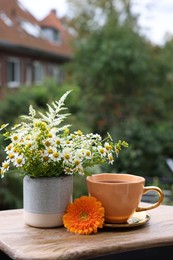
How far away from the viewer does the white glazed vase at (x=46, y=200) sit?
1405 mm

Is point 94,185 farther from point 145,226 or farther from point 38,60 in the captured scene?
point 38,60

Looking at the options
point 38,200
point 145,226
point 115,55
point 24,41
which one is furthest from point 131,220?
point 24,41

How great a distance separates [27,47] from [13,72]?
1.01m

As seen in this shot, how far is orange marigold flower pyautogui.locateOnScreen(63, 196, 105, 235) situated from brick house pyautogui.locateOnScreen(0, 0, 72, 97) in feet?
35.9

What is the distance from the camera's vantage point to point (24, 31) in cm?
1480

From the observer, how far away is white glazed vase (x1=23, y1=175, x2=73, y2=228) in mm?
1405

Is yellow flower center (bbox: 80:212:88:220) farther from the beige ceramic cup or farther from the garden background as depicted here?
the garden background

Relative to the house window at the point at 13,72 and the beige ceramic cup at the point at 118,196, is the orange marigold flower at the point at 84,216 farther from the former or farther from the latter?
Result: the house window at the point at 13,72

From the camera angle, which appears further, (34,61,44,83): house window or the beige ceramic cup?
(34,61,44,83): house window

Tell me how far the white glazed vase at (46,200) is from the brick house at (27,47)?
10.9 m

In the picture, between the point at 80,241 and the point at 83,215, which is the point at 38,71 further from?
the point at 80,241

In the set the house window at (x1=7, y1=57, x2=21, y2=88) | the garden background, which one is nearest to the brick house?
the house window at (x1=7, y1=57, x2=21, y2=88)

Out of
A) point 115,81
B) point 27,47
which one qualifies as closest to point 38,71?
point 27,47

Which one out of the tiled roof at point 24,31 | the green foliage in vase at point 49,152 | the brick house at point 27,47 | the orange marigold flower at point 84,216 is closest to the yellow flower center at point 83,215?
the orange marigold flower at point 84,216
